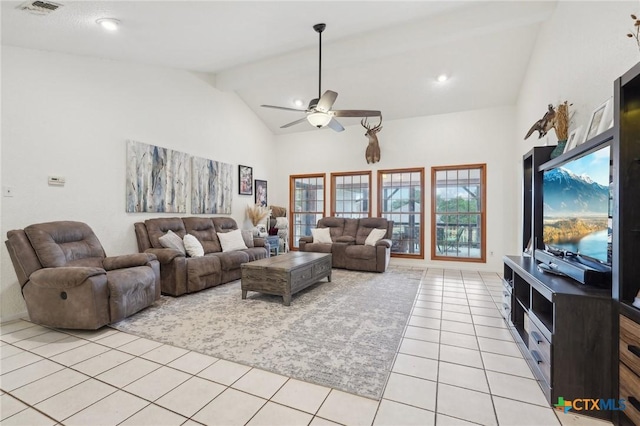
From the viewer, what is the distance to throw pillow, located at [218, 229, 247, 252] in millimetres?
4887

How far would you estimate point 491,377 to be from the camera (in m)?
2.00

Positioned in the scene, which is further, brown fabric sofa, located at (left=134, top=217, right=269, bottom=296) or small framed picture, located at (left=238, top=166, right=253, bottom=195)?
small framed picture, located at (left=238, top=166, right=253, bottom=195)

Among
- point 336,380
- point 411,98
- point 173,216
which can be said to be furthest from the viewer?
point 411,98

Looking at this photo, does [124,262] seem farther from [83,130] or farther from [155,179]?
[83,130]

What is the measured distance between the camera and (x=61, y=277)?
8.55ft

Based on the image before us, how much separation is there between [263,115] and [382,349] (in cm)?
590

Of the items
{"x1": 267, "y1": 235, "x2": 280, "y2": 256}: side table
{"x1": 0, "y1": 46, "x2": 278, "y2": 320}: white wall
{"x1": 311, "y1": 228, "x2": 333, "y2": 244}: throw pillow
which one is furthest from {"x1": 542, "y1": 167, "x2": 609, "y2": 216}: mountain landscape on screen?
{"x1": 0, "y1": 46, "x2": 278, "y2": 320}: white wall

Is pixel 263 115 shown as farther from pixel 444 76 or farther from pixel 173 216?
pixel 444 76

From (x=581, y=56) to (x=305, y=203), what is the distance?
5.68m

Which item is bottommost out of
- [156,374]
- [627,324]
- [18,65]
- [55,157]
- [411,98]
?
[156,374]

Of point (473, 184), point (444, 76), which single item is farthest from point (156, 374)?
point (473, 184)

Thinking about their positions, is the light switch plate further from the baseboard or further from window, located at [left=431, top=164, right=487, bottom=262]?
window, located at [left=431, top=164, right=487, bottom=262]

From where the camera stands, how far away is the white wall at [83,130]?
3.07m

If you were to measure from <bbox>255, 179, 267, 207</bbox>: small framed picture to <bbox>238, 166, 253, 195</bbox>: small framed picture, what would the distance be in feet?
0.86
